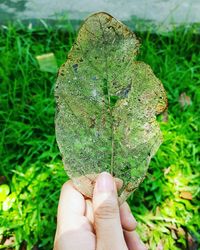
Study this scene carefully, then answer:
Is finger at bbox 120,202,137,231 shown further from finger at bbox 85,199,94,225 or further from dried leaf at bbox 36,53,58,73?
dried leaf at bbox 36,53,58,73

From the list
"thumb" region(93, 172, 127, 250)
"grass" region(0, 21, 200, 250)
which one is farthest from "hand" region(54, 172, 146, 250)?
"grass" region(0, 21, 200, 250)

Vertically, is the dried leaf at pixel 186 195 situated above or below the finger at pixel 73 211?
below

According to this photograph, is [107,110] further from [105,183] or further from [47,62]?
[47,62]

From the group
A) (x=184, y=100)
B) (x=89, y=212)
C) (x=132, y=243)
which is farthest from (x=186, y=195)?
(x=89, y=212)

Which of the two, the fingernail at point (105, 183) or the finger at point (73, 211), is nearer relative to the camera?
the fingernail at point (105, 183)

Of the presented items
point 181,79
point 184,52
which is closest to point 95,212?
point 181,79

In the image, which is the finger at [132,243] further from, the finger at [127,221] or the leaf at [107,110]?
the leaf at [107,110]

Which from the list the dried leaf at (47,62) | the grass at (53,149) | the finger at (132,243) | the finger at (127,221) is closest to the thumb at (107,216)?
the finger at (127,221)
